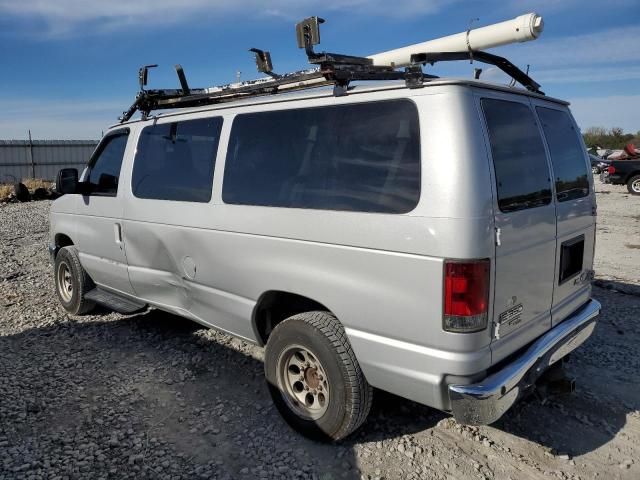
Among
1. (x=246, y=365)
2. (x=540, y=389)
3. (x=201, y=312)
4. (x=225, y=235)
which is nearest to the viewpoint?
(x=540, y=389)

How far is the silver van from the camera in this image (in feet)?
8.33

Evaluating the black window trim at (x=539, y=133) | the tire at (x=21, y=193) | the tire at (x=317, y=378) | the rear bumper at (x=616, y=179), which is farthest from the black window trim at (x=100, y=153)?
the rear bumper at (x=616, y=179)

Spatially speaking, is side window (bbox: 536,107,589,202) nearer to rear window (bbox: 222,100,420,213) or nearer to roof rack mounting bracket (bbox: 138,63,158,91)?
rear window (bbox: 222,100,420,213)

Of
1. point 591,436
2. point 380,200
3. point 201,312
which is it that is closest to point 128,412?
point 201,312

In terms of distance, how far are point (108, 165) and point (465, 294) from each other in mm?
3753

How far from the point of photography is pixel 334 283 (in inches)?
115

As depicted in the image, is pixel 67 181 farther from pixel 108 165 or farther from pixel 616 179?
pixel 616 179

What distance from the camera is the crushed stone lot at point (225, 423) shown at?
301 cm

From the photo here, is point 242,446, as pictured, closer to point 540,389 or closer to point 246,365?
point 246,365

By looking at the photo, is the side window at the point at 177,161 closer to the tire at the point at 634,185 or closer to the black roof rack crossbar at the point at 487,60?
the black roof rack crossbar at the point at 487,60

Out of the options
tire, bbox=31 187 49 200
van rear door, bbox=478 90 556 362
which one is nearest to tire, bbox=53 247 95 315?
van rear door, bbox=478 90 556 362

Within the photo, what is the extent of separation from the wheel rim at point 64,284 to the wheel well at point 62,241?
23 cm

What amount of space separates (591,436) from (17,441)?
3.64 metres

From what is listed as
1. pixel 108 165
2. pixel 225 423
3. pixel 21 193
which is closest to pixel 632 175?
pixel 108 165
